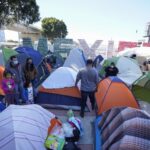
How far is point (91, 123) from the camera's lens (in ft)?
28.1

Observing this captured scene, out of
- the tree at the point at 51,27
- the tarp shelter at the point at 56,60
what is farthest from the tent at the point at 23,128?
the tree at the point at 51,27

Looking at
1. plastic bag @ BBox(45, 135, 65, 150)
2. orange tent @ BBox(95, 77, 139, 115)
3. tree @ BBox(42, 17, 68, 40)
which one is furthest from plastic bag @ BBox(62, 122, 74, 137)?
tree @ BBox(42, 17, 68, 40)

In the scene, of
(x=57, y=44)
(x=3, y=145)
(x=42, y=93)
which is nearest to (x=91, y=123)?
(x=42, y=93)

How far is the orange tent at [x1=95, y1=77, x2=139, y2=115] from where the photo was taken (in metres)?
8.81

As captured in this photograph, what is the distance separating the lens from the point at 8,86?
9141mm

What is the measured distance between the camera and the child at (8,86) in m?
9.11

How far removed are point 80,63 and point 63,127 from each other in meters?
9.70

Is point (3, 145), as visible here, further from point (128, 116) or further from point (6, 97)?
point (6, 97)

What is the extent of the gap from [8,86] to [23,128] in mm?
3823

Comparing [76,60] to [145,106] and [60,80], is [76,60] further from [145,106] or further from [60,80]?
[145,106]

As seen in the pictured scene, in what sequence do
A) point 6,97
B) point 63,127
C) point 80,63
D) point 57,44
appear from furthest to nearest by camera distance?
1. point 57,44
2. point 80,63
3. point 6,97
4. point 63,127

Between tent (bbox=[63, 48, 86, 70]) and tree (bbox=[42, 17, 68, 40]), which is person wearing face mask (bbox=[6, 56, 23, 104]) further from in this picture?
tree (bbox=[42, 17, 68, 40])

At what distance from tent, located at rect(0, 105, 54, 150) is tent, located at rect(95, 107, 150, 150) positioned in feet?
4.11

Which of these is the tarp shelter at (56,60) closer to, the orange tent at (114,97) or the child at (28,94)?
the child at (28,94)
